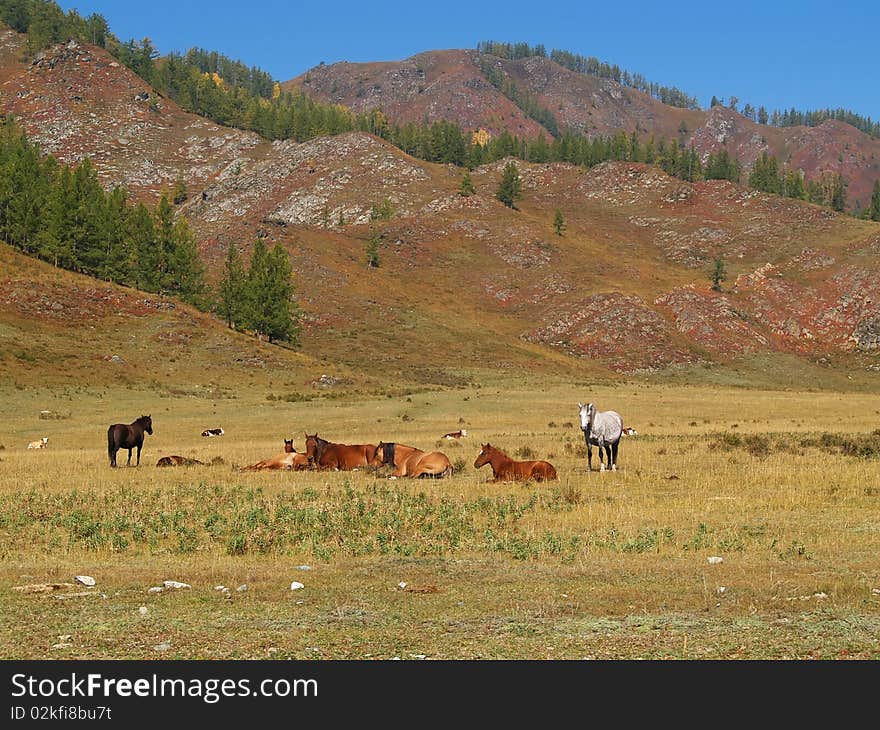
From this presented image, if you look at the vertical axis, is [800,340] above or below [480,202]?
below

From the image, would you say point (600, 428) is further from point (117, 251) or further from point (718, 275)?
point (718, 275)

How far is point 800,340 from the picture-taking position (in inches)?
5876

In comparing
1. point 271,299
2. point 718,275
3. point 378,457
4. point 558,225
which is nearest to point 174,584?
point 378,457

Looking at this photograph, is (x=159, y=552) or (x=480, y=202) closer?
(x=159, y=552)

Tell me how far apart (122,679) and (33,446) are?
3879 cm

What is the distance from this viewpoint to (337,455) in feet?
99.0

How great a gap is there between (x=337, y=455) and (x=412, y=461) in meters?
3.45

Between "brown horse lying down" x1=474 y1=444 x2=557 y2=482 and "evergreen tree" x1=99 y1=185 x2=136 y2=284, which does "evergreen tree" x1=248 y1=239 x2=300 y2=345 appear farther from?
"brown horse lying down" x1=474 y1=444 x2=557 y2=482

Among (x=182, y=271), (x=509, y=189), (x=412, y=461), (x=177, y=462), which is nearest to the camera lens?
(x=412, y=461)

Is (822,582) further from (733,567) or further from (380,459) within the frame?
(380,459)

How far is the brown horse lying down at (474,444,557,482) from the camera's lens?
26.0 m

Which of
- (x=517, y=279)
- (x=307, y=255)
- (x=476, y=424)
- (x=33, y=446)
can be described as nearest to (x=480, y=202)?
(x=517, y=279)

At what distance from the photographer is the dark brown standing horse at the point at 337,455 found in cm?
2986

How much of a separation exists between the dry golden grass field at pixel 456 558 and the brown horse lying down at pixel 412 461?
729 mm
